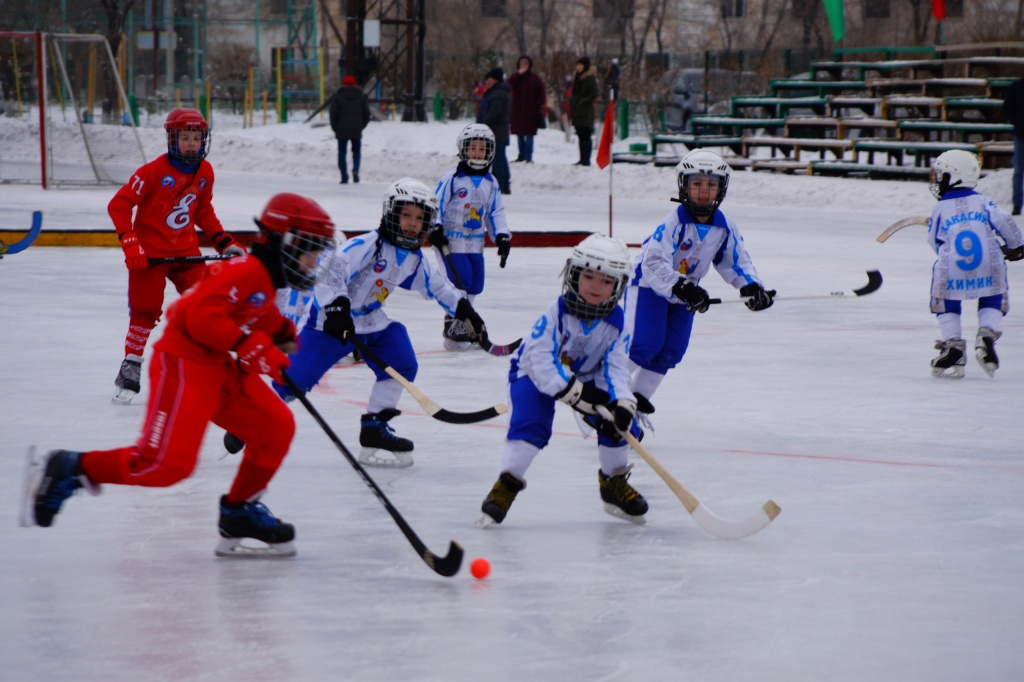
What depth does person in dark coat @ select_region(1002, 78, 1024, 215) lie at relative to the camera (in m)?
14.1

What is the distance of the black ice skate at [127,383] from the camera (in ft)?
19.3

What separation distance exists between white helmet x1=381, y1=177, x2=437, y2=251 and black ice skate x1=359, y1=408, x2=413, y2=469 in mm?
655

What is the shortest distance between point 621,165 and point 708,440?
1466cm

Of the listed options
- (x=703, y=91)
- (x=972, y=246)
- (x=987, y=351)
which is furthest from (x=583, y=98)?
(x=987, y=351)

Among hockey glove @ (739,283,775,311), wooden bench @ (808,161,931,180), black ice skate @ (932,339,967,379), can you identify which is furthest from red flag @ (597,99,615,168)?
wooden bench @ (808,161,931,180)

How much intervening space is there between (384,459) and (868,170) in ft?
47.4

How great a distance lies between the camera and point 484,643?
3131mm

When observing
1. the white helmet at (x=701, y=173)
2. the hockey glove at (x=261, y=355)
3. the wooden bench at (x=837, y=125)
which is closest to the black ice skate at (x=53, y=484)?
the hockey glove at (x=261, y=355)

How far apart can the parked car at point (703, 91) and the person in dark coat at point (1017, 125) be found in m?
10.1

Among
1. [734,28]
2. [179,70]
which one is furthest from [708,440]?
[734,28]

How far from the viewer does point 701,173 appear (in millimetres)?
5434

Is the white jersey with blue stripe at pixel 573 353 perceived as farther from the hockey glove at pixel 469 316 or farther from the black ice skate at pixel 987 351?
the black ice skate at pixel 987 351

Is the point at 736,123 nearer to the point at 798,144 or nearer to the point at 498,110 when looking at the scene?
the point at 798,144

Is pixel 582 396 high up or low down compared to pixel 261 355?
down
